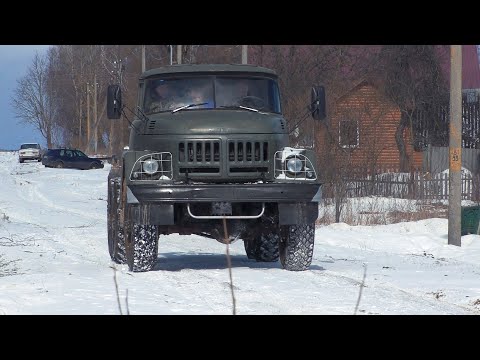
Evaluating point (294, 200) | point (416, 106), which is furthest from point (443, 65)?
point (294, 200)

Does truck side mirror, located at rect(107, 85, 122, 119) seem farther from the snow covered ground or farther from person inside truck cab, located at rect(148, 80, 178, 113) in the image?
the snow covered ground

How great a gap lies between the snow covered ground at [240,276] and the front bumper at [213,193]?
3.06 ft

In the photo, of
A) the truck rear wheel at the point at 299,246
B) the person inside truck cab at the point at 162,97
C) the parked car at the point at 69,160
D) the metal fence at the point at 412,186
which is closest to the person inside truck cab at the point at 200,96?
the person inside truck cab at the point at 162,97

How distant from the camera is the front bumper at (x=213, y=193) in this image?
11.6 m

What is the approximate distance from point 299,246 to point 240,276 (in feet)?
3.53

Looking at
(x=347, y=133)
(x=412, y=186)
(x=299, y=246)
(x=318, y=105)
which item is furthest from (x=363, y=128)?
(x=299, y=246)

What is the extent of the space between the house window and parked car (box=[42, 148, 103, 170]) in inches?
1687

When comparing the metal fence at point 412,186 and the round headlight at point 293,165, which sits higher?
the round headlight at point 293,165

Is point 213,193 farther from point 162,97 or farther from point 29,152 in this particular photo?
point 29,152

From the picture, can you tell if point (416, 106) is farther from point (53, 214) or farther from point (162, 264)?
point (162, 264)

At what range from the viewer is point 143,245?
12.1m

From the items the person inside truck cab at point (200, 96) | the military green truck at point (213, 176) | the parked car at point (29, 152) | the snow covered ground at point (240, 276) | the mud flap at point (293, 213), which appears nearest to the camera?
the snow covered ground at point (240, 276)

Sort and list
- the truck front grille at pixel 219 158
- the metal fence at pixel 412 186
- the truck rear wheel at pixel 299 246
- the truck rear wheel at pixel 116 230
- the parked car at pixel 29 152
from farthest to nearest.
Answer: the parked car at pixel 29 152, the metal fence at pixel 412 186, the truck rear wheel at pixel 116 230, the truck rear wheel at pixel 299 246, the truck front grille at pixel 219 158

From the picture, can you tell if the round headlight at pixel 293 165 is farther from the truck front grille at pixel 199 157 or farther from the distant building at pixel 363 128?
the distant building at pixel 363 128
